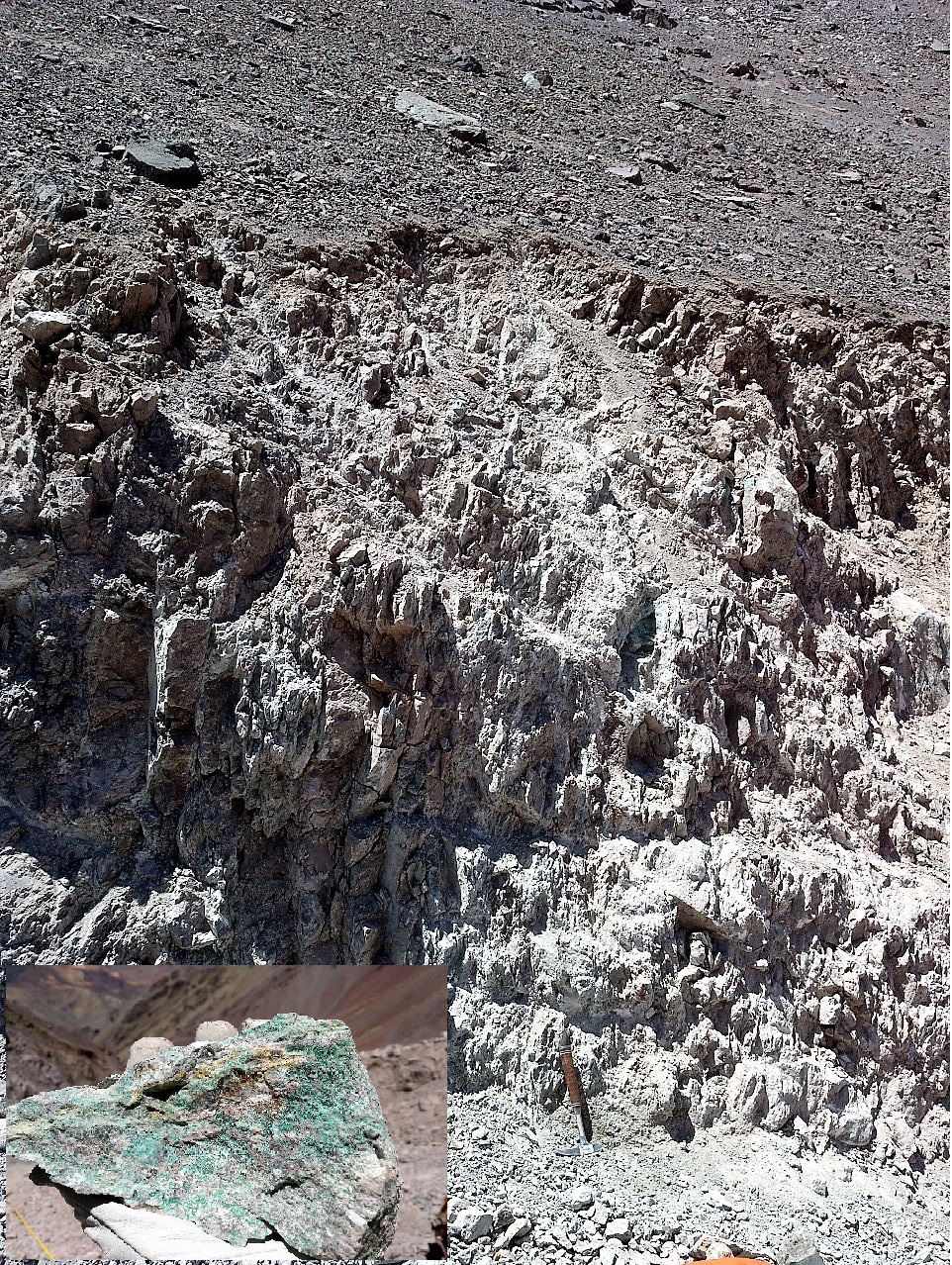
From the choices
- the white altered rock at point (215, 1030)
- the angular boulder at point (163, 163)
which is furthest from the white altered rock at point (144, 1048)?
the angular boulder at point (163, 163)

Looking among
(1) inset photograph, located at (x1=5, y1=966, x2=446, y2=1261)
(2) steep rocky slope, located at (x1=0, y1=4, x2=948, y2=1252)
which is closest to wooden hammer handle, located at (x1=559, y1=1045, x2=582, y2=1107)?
(2) steep rocky slope, located at (x1=0, y1=4, x2=948, y2=1252)

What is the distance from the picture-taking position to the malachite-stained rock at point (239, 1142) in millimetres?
4125

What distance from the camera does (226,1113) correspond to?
4.22 m

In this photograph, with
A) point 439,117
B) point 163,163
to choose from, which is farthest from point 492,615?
point 439,117

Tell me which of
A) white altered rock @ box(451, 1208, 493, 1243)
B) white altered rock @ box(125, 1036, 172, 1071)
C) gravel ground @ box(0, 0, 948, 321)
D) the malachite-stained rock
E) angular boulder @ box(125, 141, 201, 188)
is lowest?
white altered rock @ box(451, 1208, 493, 1243)

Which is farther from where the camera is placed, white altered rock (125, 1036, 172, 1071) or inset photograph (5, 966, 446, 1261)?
white altered rock (125, 1036, 172, 1071)

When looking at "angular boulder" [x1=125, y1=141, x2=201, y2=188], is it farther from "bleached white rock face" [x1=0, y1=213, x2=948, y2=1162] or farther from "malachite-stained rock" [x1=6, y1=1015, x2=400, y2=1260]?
"malachite-stained rock" [x1=6, y1=1015, x2=400, y2=1260]

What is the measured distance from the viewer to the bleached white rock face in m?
5.51

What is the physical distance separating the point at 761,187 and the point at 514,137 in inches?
101

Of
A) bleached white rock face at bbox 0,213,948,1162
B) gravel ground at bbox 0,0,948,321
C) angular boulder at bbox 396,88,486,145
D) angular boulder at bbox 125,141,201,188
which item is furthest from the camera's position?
angular boulder at bbox 396,88,486,145

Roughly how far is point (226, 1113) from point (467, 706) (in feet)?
8.91

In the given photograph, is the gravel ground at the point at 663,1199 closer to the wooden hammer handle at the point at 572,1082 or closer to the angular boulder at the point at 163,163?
the wooden hammer handle at the point at 572,1082

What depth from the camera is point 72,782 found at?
5676 millimetres

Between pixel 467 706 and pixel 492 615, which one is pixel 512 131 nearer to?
pixel 492 615
